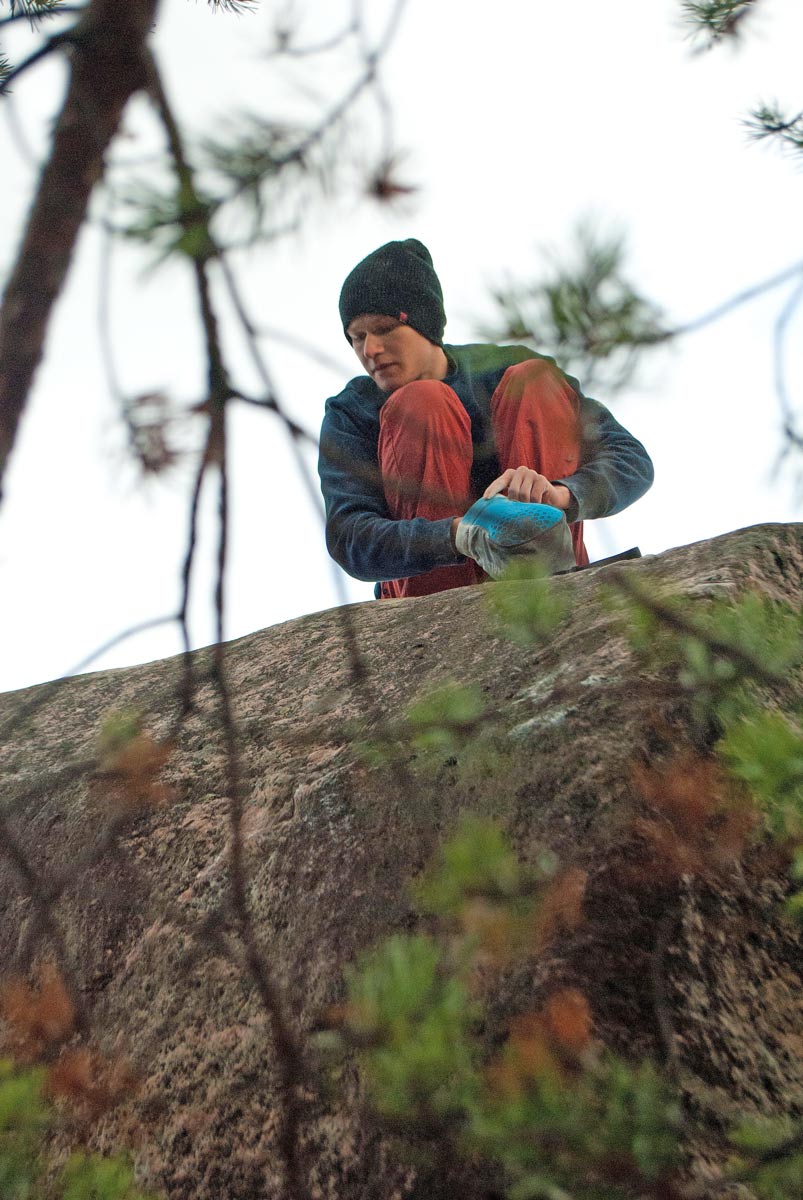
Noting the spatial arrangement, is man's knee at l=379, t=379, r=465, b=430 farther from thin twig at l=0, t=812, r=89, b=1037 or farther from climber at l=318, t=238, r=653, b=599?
thin twig at l=0, t=812, r=89, b=1037

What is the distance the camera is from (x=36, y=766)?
1435mm

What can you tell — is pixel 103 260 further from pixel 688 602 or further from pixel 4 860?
pixel 4 860

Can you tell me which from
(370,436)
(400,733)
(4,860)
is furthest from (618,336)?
(370,436)

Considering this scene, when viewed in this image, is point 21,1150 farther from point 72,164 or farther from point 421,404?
point 421,404

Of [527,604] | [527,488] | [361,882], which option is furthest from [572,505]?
[527,604]

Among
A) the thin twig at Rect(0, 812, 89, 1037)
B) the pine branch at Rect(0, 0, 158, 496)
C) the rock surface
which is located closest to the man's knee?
the rock surface

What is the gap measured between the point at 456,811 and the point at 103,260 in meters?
0.60

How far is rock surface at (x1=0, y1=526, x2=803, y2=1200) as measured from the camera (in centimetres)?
85

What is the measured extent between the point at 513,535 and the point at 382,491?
16.3 inches

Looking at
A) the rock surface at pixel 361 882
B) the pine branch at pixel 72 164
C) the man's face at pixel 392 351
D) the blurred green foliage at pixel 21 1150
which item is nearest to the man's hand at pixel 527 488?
the rock surface at pixel 361 882

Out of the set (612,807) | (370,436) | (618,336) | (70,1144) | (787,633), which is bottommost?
(70,1144)

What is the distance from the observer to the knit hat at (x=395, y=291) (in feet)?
6.02

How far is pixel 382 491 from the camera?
68.8 inches

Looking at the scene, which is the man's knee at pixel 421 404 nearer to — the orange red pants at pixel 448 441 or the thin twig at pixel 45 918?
the orange red pants at pixel 448 441
